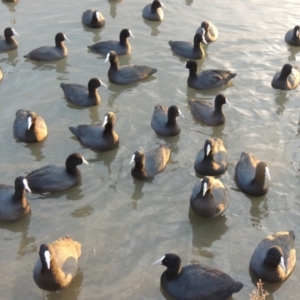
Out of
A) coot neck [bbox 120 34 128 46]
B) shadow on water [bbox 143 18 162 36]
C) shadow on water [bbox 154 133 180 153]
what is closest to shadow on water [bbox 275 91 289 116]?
shadow on water [bbox 154 133 180 153]

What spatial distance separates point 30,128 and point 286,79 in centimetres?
650

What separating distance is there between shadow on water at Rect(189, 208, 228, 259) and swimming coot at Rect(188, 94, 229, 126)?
3.00m

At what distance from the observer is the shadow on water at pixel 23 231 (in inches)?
360

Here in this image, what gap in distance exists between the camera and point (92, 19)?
16469 mm

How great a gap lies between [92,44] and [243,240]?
27.9 ft

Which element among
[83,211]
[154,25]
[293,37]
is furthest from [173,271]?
[154,25]

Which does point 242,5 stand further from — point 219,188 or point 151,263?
point 151,263

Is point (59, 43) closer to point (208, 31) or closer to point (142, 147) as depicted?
point (208, 31)

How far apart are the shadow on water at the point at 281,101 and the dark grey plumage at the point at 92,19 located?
5.97 m

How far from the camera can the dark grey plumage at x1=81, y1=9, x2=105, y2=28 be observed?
16.4 m

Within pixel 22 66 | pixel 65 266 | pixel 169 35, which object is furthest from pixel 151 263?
pixel 169 35

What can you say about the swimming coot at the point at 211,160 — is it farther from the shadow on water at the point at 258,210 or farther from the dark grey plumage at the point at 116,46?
the dark grey plumage at the point at 116,46

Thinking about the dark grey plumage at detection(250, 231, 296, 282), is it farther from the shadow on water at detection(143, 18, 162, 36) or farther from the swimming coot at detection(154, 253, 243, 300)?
the shadow on water at detection(143, 18, 162, 36)

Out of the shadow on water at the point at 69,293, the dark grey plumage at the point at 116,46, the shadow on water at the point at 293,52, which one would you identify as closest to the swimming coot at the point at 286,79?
the shadow on water at the point at 293,52
